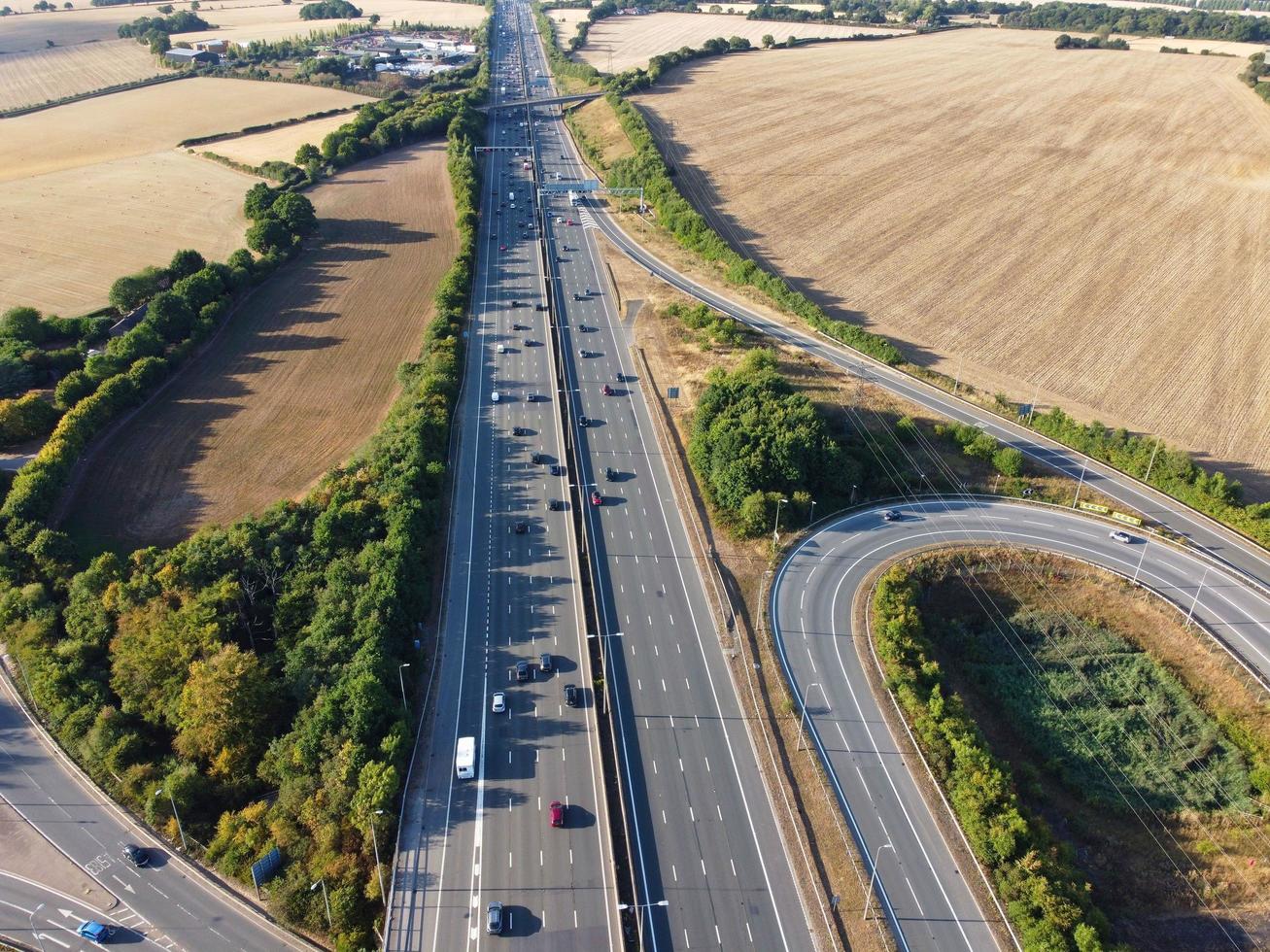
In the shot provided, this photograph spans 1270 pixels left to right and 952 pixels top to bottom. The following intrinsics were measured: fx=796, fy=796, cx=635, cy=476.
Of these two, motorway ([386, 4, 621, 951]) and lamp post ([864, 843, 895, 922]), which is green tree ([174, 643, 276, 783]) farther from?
lamp post ([864, 843, 895, 922])

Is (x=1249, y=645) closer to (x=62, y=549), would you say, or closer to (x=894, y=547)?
(x=894, y=547)

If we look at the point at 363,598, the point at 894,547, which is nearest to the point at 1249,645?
the point at 894,547

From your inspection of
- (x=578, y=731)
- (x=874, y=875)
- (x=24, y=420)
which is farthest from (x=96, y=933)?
(x=24, y=420)

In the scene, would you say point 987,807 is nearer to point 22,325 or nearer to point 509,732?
point 509,732

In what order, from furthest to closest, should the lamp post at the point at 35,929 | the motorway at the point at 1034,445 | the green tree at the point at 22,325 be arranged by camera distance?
the green tree at the point at 22,325, the motorway at the point at 1034,445, the lamp post at the point at 35,929

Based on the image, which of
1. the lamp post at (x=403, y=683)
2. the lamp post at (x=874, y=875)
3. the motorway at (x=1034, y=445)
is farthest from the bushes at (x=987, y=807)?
the lamp post at (x=403, y=683)

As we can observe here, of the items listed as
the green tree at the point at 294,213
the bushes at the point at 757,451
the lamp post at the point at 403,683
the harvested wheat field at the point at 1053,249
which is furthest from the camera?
the green tree at the point at 294,213

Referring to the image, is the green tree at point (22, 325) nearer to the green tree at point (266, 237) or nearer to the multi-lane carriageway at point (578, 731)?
the green tree at point (266, 237)
